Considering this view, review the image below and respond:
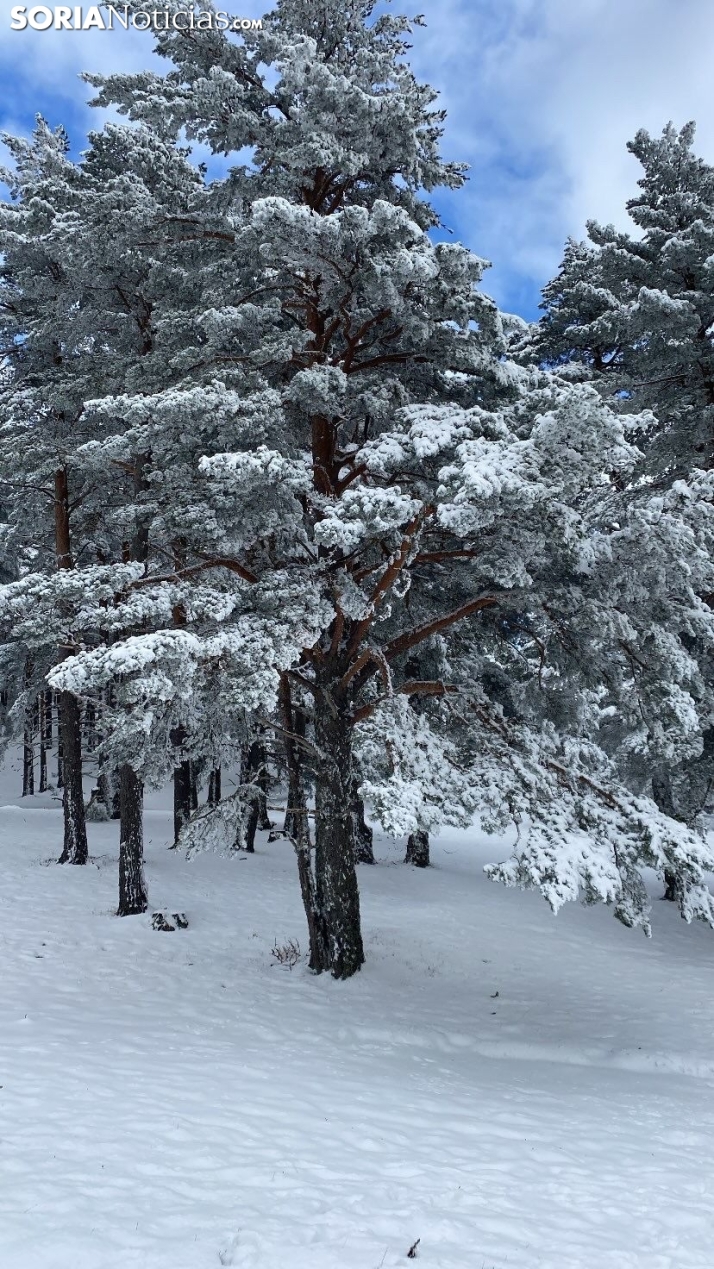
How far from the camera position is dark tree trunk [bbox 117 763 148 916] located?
13664 millimetres

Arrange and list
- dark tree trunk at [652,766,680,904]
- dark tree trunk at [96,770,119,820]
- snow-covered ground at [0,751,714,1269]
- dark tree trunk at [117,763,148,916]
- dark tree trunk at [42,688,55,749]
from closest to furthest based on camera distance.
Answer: snow-covered ground at [0,751,714,1269] < dark tree trunk at [117,763,148,916] < dark tree trunk at [652,766,680,904] < dark tree trunk at [42,688,55,749] < dark tree trunk at [96,770,119,820]

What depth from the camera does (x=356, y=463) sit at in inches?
438

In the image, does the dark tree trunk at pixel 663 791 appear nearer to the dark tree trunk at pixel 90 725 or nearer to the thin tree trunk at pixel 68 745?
the dark tree trunk at pixel 90 725

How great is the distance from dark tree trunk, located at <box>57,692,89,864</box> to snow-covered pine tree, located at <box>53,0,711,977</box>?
6.59 m

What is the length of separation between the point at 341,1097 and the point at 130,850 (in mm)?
7929

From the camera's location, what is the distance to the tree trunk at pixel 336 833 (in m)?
10.7

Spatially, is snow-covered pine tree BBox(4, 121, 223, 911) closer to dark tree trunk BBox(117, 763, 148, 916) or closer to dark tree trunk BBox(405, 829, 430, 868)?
dark tree trunk BBox(117, 763, 148, 916)

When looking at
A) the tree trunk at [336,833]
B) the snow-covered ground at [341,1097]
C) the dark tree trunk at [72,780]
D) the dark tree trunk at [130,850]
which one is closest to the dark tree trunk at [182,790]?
the dark tree trunk at [72,780]

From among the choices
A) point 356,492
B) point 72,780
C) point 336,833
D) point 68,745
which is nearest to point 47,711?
point 68,745

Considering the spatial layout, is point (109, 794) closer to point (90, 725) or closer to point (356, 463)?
point (90, 725)

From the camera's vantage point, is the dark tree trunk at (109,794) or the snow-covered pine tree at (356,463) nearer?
the snow-covered pine tree at (356,463)

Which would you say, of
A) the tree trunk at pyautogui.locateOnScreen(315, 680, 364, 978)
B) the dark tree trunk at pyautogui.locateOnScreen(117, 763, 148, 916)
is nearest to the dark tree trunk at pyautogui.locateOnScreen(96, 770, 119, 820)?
the dark tree trunk at pyautogui.locateOnScreen(117, 763, 148, 916)

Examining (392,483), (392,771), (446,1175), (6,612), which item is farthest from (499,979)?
(6,612)

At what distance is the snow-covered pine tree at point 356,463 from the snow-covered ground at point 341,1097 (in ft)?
6.19
